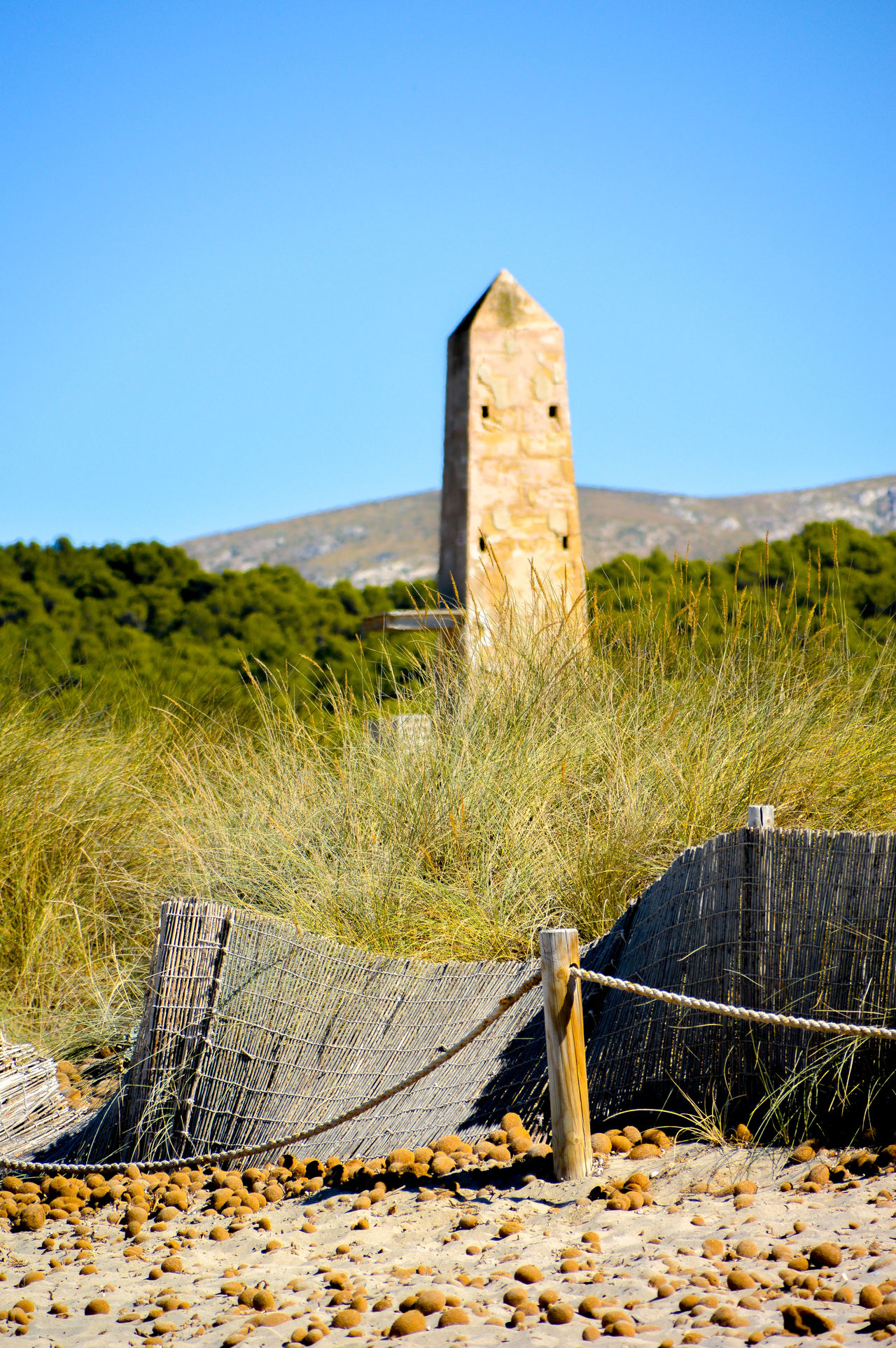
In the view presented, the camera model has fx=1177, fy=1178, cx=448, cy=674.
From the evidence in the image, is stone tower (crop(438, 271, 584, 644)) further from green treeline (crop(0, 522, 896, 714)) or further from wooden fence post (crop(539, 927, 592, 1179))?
wooden fence post (crop(539, 927, 592, 1179))

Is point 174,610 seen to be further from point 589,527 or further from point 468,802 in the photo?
point 589,527

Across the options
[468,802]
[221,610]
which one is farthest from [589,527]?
[468,802]

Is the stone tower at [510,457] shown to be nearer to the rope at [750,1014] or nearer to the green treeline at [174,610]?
the green treeline at [174,610]

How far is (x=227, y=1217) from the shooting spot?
112 inches

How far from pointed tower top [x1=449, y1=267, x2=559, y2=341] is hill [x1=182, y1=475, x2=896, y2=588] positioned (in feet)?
238

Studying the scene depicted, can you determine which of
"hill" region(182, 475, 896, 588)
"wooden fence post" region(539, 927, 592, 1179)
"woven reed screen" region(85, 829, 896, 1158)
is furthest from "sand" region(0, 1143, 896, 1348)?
"hill" region(182, 475, 896, 588)

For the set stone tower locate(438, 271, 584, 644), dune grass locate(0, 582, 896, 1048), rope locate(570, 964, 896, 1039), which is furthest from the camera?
stone tower locate(438, 271, 584, 644)

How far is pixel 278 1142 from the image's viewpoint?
3004 millimetres

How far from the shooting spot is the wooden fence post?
264cm

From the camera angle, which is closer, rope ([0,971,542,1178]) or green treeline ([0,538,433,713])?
rope ([0,971,542,1178])

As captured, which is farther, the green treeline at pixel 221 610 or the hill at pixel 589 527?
the hill at pixel 589 527

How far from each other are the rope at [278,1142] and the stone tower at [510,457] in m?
4.23

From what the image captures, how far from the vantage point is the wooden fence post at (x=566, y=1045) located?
264 cm

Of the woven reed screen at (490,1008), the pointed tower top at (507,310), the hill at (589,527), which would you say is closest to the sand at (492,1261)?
the woven reed screen at (490,1008)
